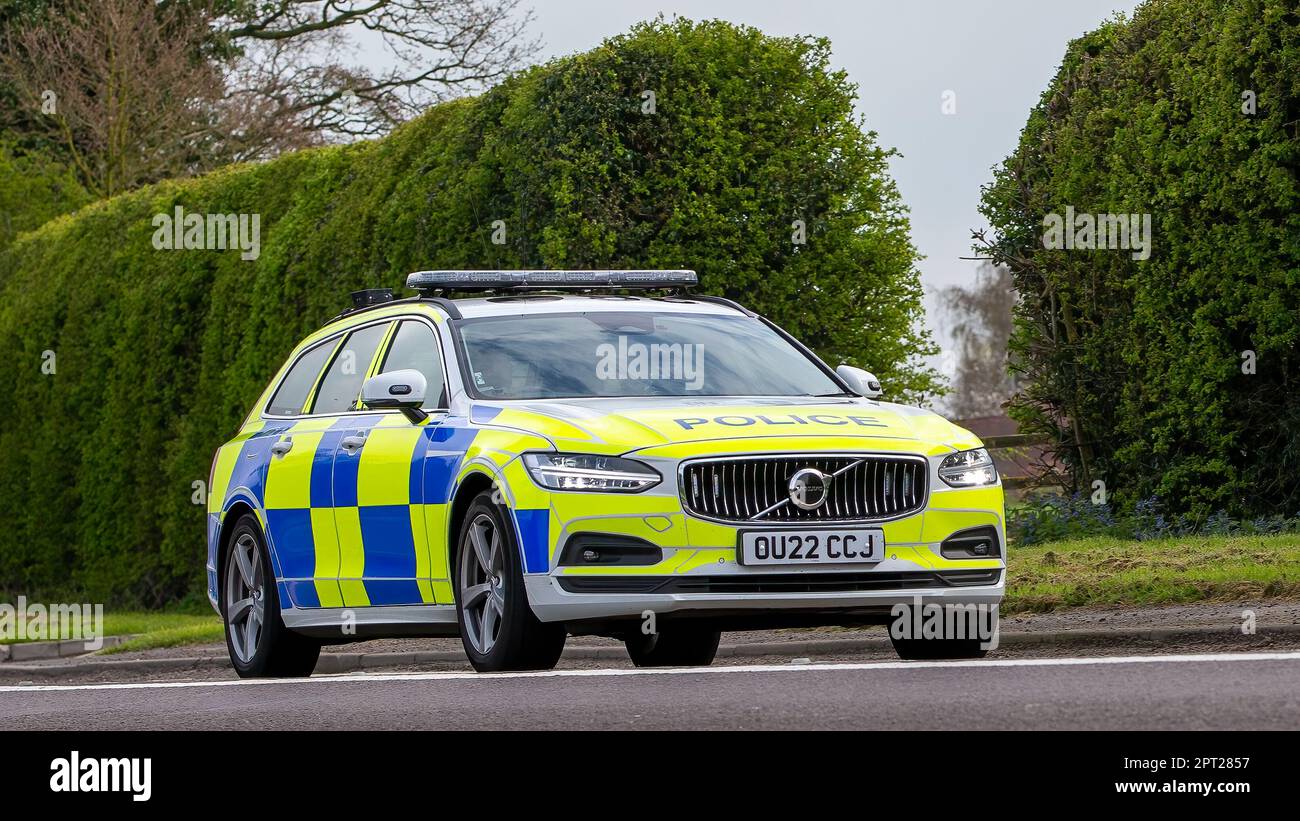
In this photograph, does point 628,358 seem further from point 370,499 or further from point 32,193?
point 32,193

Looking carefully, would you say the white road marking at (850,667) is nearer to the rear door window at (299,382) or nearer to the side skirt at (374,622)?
the side skirt at (374,622)

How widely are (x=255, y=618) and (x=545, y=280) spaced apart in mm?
2401

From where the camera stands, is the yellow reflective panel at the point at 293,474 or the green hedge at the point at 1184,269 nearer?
the yellow reflective panel at the point at 293,474

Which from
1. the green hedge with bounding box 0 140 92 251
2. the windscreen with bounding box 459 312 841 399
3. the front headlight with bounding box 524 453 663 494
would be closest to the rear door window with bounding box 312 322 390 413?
the windscreen with bounding box 459 312 841 399

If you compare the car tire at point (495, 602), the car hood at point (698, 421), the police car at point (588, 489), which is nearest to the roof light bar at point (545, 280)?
the police car at point (588, 489)

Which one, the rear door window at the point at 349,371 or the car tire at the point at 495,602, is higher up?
the rear door window at the point at 349,371

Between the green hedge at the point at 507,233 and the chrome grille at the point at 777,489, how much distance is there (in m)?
8.93

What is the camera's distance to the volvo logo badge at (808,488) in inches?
365

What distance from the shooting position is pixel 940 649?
10.1 metres

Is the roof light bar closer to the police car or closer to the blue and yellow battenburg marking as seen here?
the police car

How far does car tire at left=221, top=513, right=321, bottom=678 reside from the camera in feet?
38.7

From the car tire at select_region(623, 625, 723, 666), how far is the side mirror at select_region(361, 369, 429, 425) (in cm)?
232
